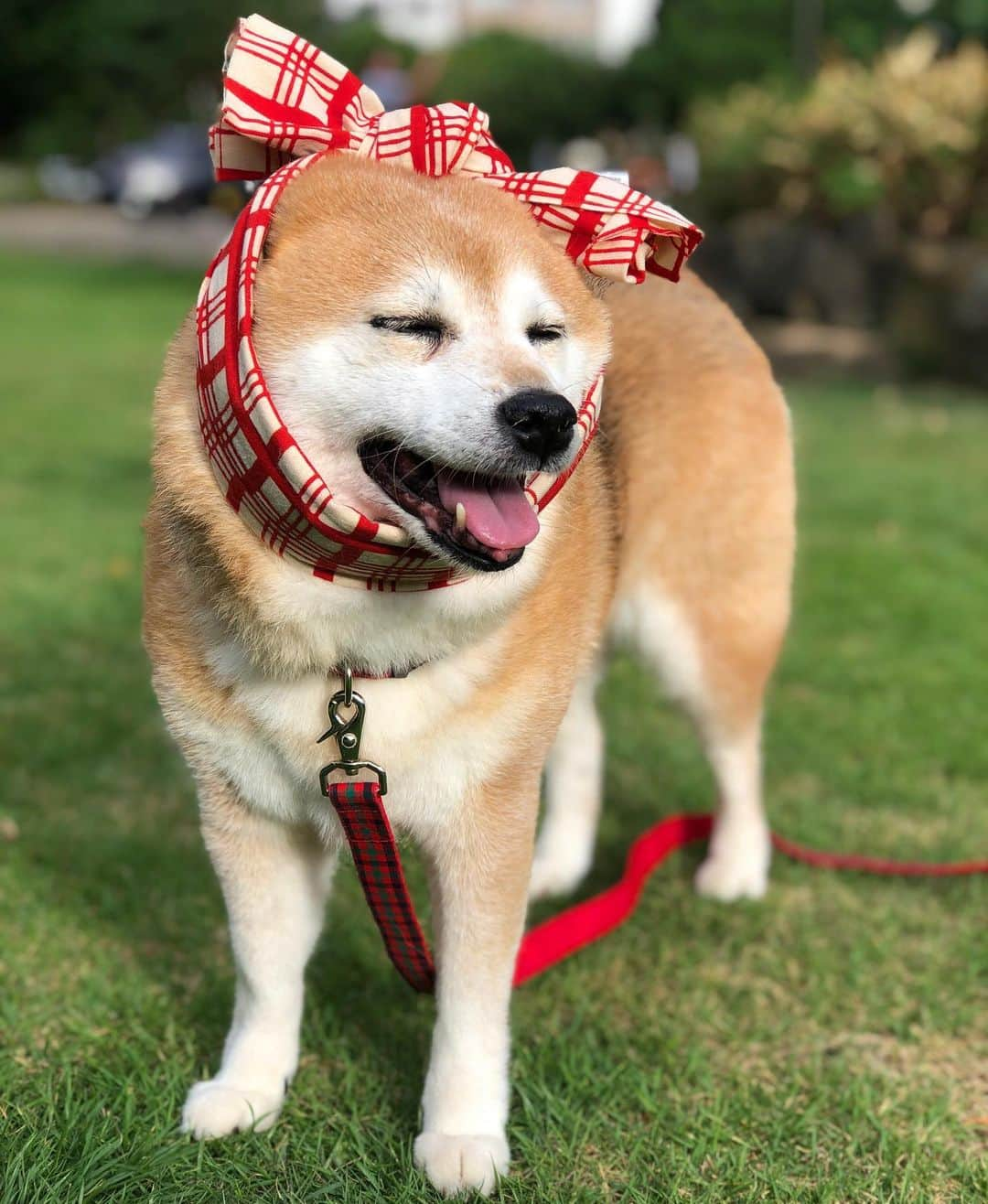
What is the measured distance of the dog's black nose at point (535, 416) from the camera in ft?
6.33

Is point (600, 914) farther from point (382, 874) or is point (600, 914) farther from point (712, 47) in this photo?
point (712, 47)

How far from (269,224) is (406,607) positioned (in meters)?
0.62

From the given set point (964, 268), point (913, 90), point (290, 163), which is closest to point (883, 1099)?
point (290, 163)

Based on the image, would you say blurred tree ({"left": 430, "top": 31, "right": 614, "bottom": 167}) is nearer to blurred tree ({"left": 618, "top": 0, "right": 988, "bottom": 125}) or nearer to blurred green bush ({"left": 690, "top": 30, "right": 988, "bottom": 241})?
blurred tree ({"left": 618, "top": 0, "right": 988, "bottom": 125})

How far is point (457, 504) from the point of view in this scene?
200cm

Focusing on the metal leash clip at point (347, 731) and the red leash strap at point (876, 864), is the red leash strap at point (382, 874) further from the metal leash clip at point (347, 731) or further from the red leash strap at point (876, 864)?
the red leash strap at point (876, 864)

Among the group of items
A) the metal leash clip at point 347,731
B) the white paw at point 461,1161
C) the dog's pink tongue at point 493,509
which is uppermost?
the dog's pink tongue at point 493,509

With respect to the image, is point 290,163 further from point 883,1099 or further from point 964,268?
point 964,268

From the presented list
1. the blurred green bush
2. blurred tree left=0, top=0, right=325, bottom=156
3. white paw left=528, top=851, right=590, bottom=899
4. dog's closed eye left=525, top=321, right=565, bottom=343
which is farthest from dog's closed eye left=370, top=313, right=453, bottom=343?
blurred tree left=0, top=0, right=325, bottom=156

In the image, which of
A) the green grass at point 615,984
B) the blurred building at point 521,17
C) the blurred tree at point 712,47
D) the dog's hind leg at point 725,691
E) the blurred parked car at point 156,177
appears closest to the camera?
the green grass at point 615,984

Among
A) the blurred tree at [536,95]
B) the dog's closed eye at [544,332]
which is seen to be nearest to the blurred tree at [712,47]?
the blurred tree at [536,95]

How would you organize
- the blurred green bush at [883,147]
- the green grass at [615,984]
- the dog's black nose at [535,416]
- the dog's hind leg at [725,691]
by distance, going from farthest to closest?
the blurred green bush at [883,147], the dog's hind leg at [725,691], the green grass at [615,984], the dog's black nose at [535,416]

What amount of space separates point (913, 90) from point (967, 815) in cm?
917

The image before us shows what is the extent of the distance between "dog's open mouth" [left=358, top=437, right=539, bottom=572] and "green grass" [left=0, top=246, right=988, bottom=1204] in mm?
1100
